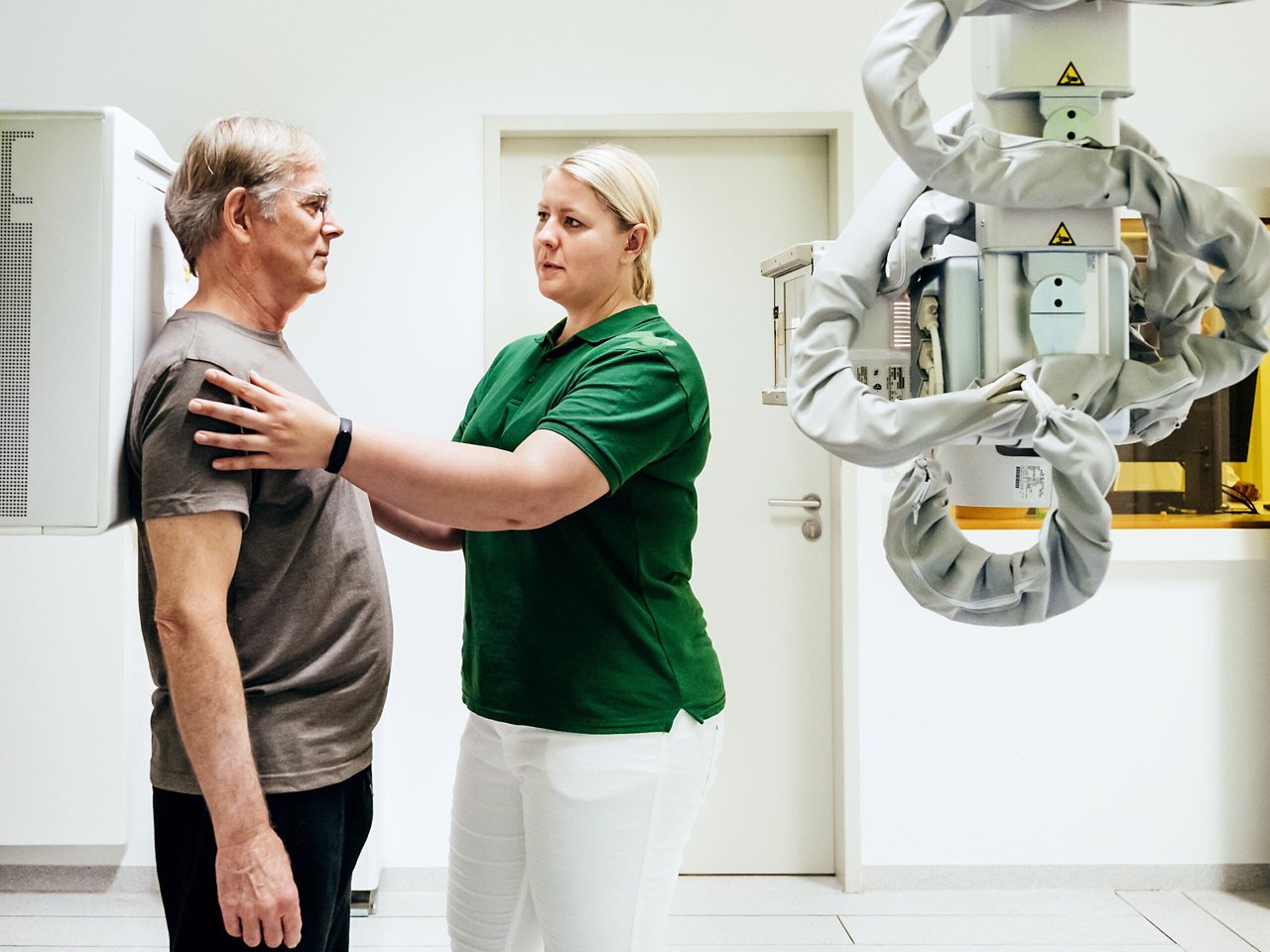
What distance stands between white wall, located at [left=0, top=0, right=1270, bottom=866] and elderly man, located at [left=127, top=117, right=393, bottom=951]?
157cm

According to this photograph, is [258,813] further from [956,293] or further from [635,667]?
[956,293]

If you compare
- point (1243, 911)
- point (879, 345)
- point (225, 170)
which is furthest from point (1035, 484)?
point (1243, 911)

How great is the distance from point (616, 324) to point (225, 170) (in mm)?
500

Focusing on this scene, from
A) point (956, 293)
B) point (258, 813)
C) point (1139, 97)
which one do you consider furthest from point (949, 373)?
point (1139, 97)

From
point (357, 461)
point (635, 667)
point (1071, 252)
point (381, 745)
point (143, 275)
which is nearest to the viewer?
point (1071, 252)

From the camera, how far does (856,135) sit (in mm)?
2875

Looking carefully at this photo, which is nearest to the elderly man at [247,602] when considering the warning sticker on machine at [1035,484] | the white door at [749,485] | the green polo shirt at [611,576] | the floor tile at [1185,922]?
the green polo shirt at [611,576]

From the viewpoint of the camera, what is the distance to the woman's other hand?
1.09m

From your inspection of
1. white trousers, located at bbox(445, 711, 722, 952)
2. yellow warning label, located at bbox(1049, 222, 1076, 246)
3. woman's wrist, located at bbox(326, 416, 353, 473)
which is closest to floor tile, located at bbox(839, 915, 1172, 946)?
white trousers, located at bbox(445, 711, 722, 952)

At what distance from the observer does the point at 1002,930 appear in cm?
266

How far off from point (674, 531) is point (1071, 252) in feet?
2.41

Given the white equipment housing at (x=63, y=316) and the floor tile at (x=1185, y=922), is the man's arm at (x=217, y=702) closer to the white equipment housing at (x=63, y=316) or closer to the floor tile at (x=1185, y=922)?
the white equipment housing at (x=63, y=316)

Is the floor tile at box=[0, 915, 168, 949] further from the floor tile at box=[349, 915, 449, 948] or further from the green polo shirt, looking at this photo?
the green polo shirt

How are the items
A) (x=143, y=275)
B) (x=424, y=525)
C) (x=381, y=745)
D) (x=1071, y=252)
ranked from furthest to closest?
(x=381, y=745) → (x=424, y=525) → (x=143, y=275) → (x=1071, y=252)
